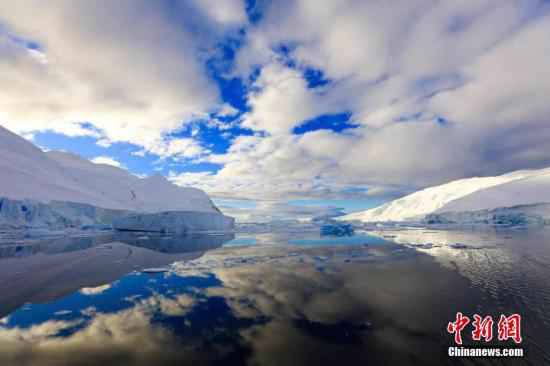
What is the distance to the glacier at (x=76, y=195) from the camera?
36.3m

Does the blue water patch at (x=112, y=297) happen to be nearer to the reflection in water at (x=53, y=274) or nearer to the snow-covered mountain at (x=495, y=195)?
the reflection in water at (x=53, y=274)

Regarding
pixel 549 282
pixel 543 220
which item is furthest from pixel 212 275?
pixel 543 220

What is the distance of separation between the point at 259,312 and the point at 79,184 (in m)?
63.0

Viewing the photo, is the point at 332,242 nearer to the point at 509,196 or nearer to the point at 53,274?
the point at 53,274

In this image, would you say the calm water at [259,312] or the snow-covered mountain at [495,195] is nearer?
the calm water at [259,312]

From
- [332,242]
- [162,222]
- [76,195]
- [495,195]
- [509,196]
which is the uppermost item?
[495,195]

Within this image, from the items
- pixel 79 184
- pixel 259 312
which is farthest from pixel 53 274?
pixel 79 184

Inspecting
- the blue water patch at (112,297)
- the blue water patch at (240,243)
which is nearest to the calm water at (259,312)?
the blue water patch at (112,297)

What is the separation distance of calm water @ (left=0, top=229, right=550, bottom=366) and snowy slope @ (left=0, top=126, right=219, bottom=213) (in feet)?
113

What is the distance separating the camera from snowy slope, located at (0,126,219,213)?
39.4 m

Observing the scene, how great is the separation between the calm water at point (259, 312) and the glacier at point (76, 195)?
29.5 m

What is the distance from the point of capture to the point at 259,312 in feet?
24.6

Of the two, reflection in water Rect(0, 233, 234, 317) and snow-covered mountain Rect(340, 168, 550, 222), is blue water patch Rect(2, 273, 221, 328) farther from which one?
snow-covered mountain Rect(340, 168, 550, 222)

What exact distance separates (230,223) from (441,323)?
171 ft
